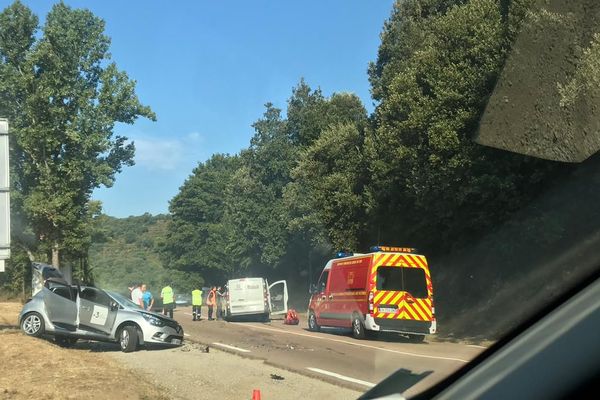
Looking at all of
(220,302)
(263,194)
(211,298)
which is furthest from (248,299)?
(263,194)

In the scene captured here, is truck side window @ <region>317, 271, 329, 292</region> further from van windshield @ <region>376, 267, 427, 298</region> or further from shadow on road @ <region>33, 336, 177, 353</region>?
shadow on road @ <region>33, 336, 177, 353</region>

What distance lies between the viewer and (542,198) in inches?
650

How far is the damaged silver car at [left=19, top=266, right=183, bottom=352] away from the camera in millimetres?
14828

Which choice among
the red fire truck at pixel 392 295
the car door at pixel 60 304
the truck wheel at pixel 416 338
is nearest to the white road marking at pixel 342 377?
the truck wheel at pixel 416 338

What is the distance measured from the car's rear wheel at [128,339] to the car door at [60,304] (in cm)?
123

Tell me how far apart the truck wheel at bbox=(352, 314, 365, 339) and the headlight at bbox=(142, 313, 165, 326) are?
5555mm

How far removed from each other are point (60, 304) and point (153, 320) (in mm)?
2389

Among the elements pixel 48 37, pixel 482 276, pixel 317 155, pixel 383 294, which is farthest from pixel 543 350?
pixel 48 37

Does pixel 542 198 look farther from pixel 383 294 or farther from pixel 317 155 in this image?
pixel 317 155

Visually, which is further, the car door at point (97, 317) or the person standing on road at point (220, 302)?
the person standing on road at point (220, 302)

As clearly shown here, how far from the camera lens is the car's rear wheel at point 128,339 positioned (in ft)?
48.0

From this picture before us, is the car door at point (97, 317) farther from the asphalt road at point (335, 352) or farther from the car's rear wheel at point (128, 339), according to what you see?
the asphalt road at point (335, 352)

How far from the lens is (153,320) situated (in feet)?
49.3

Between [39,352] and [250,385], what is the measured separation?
4.96 m
